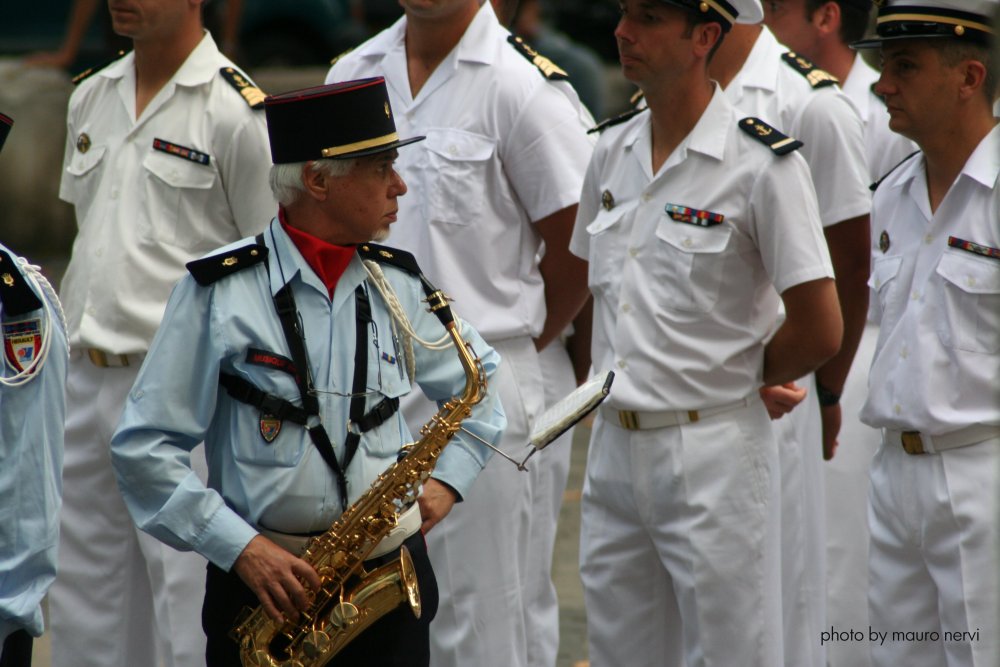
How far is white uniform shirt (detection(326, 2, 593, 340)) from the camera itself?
510 centimetres

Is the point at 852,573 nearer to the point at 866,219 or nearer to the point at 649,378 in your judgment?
the point at 866,219

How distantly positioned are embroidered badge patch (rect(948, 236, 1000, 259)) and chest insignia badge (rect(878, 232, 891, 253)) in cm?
35

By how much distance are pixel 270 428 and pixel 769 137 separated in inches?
68.2

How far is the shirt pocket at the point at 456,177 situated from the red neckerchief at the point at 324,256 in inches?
52.2

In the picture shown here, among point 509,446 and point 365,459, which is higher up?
point 365,459

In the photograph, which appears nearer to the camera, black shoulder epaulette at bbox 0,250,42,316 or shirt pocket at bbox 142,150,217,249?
black shoulder epaulette at bbox 0,250,42,316

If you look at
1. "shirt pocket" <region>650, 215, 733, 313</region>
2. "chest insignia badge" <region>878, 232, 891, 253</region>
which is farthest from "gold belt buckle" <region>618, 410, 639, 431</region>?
"chest insignia badge" <region>878, 232, 891, 253</region>

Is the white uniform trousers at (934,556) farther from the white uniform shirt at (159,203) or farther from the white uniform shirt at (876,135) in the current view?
the white uniform shirt at (159,203)

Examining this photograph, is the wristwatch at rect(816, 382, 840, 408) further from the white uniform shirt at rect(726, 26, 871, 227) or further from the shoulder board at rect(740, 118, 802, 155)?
the shoulder board at rect(740, 118, 802, 155)

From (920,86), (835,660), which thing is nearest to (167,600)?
(835,660)

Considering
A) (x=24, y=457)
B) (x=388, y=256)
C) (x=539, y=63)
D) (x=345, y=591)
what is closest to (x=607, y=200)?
(x=539, y=63)

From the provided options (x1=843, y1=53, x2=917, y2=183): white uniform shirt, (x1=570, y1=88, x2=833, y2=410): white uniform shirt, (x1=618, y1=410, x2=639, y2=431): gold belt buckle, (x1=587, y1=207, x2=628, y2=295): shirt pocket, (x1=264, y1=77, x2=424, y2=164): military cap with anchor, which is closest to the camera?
(x1=264, y1=77, x2=424, y2=164): military cap with anchor

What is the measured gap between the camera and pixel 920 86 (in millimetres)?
4457

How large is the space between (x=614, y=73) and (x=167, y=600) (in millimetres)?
14966
